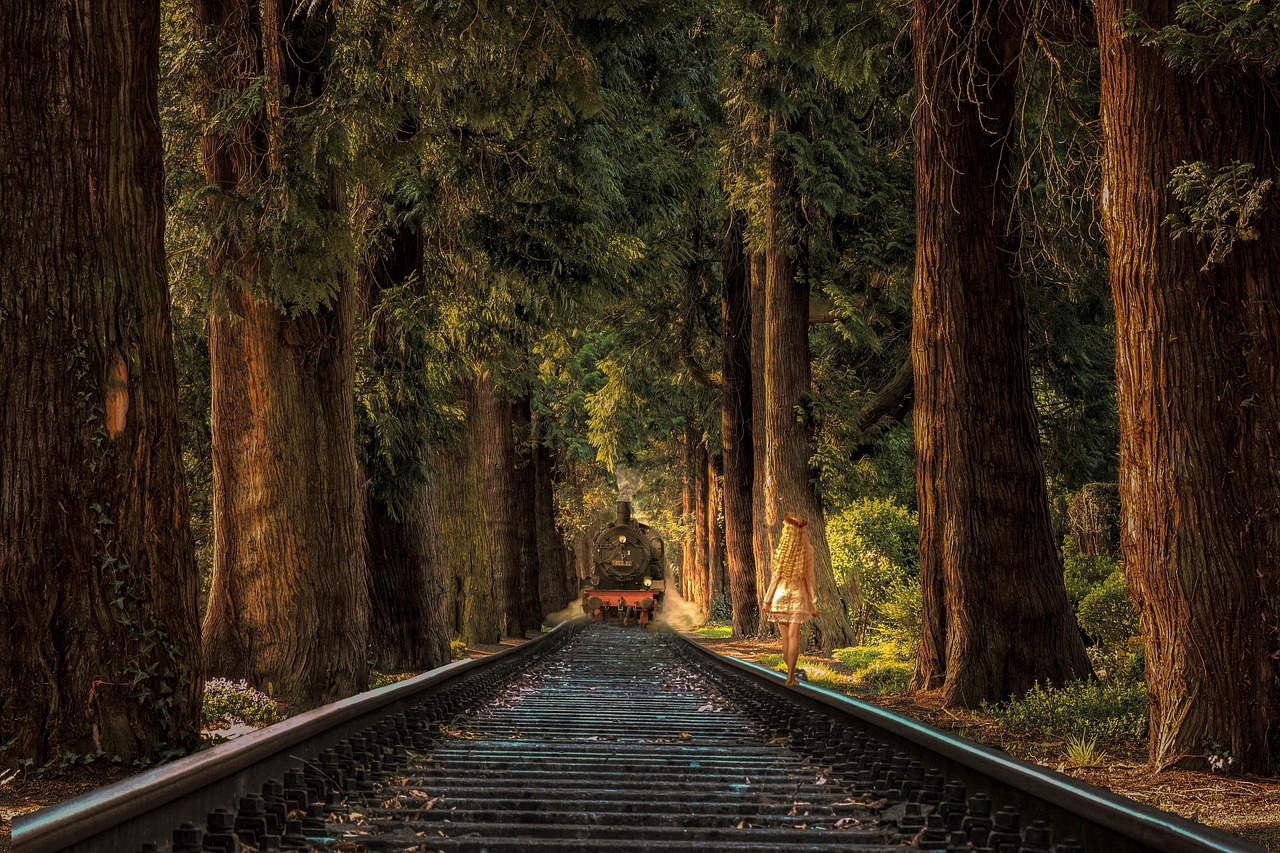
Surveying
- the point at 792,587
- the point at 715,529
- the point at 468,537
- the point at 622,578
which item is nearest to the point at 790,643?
the point at 792,587

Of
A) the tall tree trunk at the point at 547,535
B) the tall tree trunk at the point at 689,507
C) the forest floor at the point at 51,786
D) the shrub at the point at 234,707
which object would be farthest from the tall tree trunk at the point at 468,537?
the tall tree trunk at the point at 689,507

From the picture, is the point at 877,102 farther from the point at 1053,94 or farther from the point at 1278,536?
the point at 1278,536

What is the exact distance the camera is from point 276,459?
441 inches

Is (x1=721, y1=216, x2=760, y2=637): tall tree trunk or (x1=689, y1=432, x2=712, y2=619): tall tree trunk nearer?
(x1=721, y1=216, x2=760, y2=637): tall tree trunk

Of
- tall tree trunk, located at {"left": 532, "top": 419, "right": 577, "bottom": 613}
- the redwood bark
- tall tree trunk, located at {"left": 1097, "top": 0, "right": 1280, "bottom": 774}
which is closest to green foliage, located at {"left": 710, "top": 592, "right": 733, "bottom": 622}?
tall tree trunk, located at {"left": 532, "top": 419, "right": 577, "bottom": 613}

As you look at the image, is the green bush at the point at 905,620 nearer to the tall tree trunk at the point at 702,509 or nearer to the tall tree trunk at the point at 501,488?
the tall tree trunk at the point at 501,488

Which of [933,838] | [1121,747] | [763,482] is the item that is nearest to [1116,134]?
[1121,747]

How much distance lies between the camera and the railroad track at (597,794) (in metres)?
4.06

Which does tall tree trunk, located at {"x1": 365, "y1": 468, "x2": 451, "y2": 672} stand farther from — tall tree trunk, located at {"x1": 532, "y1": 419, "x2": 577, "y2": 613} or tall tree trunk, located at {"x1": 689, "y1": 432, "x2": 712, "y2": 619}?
tall tree trunk, located at {"x1": 689, "y1": 432, "x2": 712, "y2": 619}

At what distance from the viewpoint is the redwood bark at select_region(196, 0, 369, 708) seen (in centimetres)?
1118

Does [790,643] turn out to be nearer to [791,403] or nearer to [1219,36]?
[1219,36]

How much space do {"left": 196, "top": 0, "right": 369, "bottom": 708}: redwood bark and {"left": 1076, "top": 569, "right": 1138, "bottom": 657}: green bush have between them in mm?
8313

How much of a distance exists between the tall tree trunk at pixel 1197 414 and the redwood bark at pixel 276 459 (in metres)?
6.92

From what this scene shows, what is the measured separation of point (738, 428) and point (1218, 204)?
71.4ft
